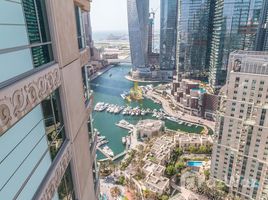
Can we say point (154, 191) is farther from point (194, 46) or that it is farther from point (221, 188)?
point (194, 46)

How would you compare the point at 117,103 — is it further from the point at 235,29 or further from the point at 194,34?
the point at 235,29

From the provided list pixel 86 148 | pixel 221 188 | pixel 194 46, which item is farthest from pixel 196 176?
pixel 194 46

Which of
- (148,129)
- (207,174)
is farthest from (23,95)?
(148,129)

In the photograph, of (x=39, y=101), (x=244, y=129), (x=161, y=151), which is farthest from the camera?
(x=161, y=151)

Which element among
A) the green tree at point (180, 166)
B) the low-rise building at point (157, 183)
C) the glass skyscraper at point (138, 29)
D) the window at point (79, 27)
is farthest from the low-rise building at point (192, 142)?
the glass skyscraper at point (138, 29)

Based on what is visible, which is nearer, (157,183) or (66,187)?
(66,187)

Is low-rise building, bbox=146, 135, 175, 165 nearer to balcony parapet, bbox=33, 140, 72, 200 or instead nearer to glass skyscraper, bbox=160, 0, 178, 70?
balcony parapet, bbox=33, 140, 72, 200

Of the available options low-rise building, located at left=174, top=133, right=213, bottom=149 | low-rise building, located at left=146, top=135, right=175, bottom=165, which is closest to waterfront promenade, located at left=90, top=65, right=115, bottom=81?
low-rise building, located at left=146, top=135, right=175, bottom=165

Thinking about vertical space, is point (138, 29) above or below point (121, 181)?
above
